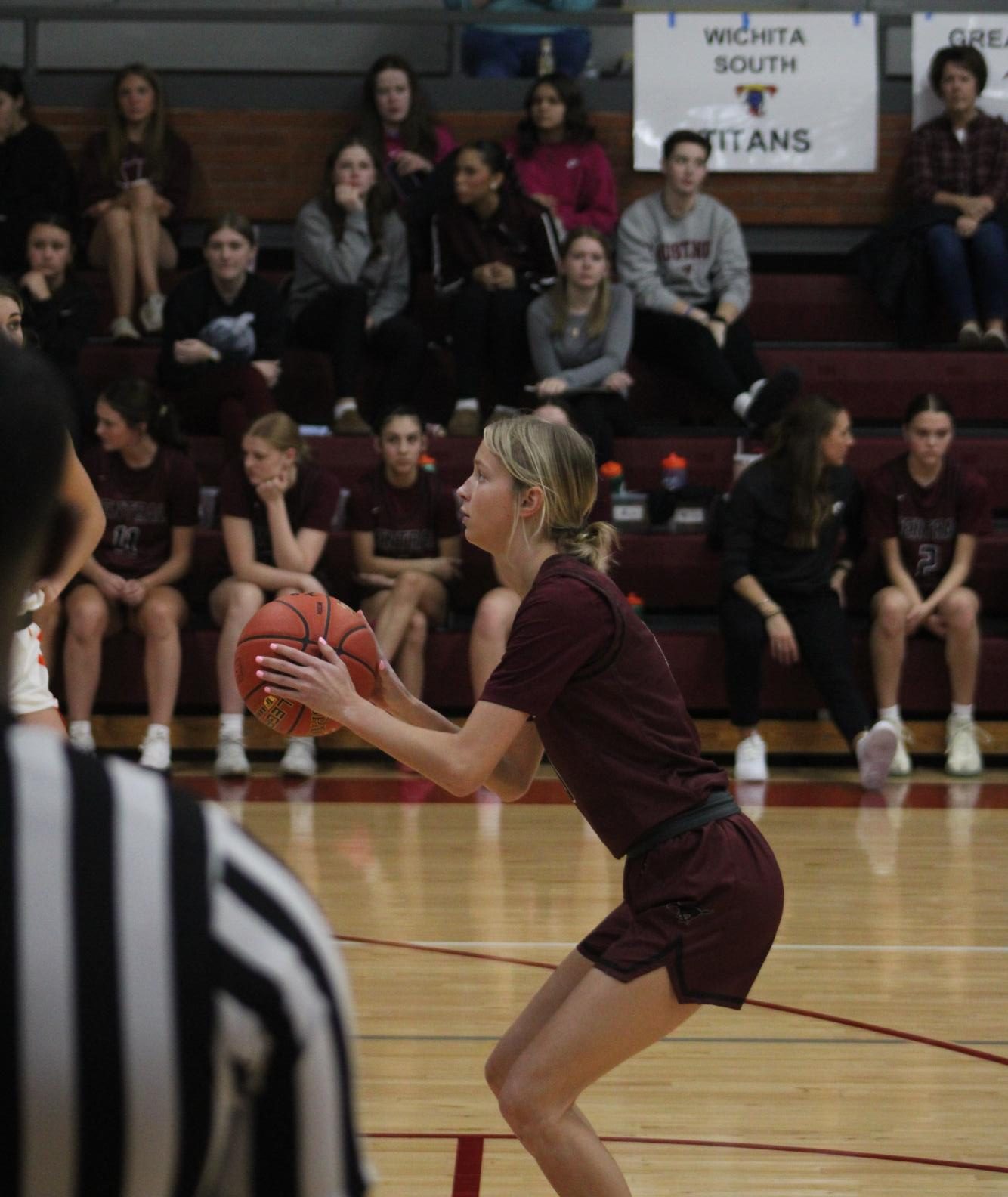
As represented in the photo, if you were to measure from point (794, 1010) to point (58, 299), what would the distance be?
5.87 m

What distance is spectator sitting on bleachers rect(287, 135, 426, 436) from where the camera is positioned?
891 cm

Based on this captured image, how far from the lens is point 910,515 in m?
8.03

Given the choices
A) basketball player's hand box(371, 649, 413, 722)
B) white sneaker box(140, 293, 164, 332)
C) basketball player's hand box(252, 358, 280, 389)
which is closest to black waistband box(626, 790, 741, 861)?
basketball player's hand box(371, 649, 413, 722)

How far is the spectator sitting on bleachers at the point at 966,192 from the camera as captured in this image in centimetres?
929

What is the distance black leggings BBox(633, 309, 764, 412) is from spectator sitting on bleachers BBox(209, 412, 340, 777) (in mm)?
2304

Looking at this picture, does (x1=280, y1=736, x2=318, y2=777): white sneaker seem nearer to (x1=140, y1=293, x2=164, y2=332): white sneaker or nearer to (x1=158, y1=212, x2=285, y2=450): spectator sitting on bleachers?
(x1=158, y1=212, x2=285, y2=450): spectator sitting on bleachers

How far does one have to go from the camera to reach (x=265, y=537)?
25.6 feet

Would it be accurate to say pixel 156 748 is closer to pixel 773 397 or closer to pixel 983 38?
pixel 773 397

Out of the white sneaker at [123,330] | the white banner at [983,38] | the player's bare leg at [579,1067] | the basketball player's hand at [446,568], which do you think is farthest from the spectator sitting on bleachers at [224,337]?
the player's bare leg at [579,1067]

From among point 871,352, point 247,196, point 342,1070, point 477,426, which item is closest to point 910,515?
point 871,352

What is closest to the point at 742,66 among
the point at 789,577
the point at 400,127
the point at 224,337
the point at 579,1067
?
the point at 400,127

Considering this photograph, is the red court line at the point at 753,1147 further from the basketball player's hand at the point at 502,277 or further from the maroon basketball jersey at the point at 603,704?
the basketball player's hand at the point at 502,277

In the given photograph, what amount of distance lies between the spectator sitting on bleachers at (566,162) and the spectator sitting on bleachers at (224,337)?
1863 mm

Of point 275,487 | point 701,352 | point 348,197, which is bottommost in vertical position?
point 275,487
